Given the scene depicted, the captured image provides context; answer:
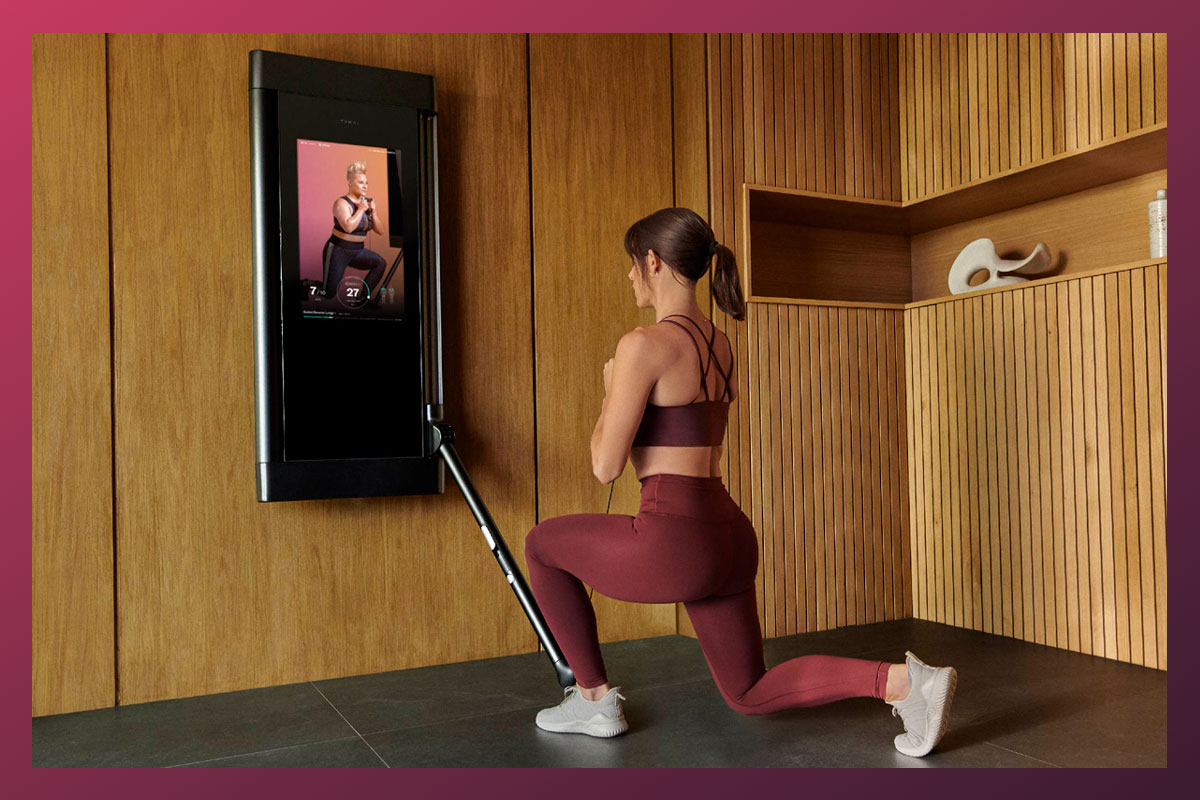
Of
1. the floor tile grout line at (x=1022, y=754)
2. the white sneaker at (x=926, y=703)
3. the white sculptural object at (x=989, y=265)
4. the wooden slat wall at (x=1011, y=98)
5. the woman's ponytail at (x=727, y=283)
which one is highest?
the wooden slat wall at (x=1011, y=98)

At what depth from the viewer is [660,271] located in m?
2.53

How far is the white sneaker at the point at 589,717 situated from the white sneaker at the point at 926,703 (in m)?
0.74

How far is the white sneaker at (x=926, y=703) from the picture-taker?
2340mm

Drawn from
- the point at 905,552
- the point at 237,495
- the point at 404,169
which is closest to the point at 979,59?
the point at 905,552

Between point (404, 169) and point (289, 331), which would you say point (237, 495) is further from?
point (404, 169)

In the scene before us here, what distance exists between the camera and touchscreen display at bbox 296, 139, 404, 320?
3246mm

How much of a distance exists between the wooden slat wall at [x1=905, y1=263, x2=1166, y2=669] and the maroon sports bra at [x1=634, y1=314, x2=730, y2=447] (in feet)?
6.01

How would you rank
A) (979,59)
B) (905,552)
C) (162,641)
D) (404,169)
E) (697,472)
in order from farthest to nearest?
(905,552) → (979,59) → (404,169) → (162,641) → (697,472)

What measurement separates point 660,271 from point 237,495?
67.5 inches

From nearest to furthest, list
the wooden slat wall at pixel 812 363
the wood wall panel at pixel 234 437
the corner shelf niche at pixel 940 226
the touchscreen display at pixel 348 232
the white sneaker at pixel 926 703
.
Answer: the white sneaker at pixel 926 703, the wood wall panel at pixel 234 437, the touchscreen display at pixel 348 232, the corner shelf niche at pixel 940 226, the wooden slat wall at pixel 812 363

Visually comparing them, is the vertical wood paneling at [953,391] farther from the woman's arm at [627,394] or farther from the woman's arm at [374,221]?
the woman's arm at [627,394]

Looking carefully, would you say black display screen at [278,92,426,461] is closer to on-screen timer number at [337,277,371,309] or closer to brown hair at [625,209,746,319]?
on-screen timer number at [337,277,371,309]

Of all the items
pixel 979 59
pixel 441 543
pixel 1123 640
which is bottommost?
pixel 1123 640

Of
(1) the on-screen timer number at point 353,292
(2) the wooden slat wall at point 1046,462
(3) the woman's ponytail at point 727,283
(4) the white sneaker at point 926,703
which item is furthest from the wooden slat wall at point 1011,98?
(1) the on-screen timer number at point 353,292
